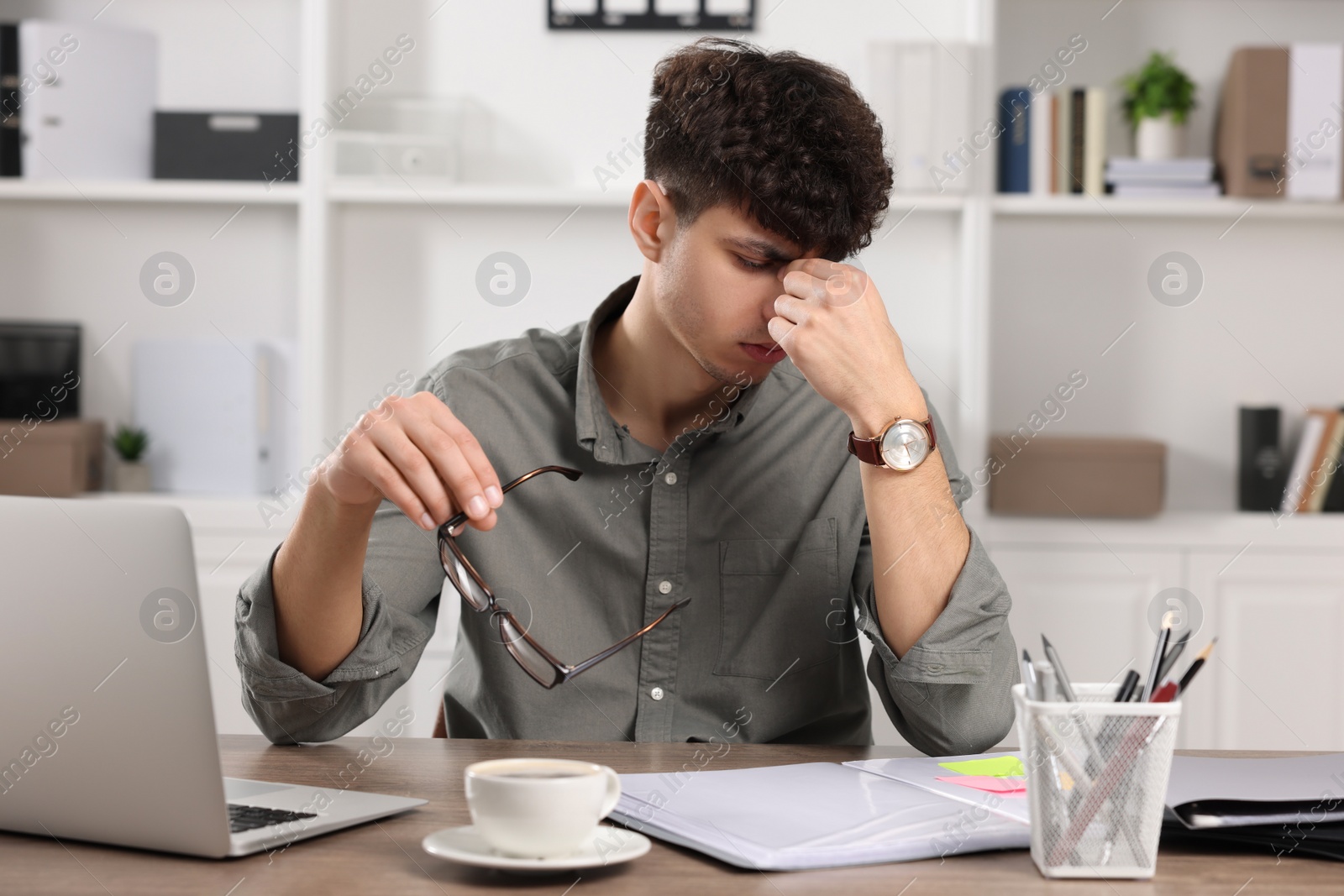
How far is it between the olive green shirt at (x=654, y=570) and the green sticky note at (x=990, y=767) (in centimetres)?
21

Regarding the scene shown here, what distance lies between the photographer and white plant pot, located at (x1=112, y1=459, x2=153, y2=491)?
98.9 inches

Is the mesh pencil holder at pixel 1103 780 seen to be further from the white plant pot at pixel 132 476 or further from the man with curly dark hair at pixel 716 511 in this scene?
the white plant pot at pixel 132 476

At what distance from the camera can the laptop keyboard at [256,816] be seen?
2.47 ft

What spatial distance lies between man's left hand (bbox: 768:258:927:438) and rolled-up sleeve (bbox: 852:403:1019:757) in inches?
6.5

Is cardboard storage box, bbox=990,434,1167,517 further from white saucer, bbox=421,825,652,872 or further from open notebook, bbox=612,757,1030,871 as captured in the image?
white saucer, bbox=421,825,652,872

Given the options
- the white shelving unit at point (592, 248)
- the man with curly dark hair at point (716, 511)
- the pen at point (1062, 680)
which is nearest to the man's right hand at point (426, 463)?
the man with curly dark hair at point (716, 511)

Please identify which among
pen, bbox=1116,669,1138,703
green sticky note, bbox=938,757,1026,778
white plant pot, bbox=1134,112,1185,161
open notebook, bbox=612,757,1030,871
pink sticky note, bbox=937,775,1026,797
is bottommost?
green sticky note, bbox=938,757,1026,778

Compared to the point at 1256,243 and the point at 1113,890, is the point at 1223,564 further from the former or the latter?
the point at 1113,890

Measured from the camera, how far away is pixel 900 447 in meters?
1.13

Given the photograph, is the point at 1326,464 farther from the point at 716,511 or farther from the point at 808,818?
the point at 808,818

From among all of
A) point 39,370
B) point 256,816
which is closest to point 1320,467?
point 256,816

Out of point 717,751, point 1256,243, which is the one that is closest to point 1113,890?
point 717,751

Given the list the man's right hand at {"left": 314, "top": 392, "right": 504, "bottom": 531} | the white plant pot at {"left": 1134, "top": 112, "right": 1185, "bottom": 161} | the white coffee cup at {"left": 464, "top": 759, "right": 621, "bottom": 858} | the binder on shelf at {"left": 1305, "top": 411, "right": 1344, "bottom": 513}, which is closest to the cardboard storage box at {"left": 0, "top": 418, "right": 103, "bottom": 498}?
the man's right hand at {"left": 314, "top": 392, "right": 504, "bottom": 531}

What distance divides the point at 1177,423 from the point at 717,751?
197cm
